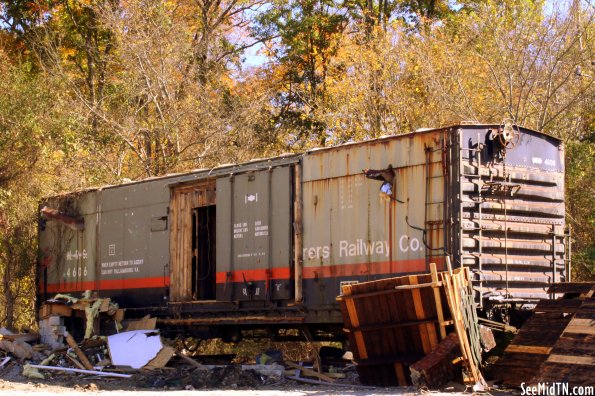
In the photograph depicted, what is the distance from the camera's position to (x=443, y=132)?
40.8 ft

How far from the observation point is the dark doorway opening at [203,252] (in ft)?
55.5

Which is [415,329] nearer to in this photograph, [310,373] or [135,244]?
[310,373]

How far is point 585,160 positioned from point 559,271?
9.56 meters

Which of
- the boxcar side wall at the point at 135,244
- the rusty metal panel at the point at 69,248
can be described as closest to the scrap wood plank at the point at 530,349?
the boxcar side wall at the point at 135,244

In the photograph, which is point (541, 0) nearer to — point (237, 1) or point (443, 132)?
point (237, 1)

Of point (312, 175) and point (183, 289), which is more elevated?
point (312, 175)

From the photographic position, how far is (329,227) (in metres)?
14.0

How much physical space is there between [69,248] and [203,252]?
15.8 ft

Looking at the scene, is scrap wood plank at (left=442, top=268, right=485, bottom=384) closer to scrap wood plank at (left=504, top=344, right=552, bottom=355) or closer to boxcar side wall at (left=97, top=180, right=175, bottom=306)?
scrap wood plank at (left=504, top=344, right=552, bottom=355)

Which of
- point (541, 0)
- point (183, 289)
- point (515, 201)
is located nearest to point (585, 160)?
point (541, 0)

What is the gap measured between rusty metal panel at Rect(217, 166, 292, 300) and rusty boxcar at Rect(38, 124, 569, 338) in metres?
0.02

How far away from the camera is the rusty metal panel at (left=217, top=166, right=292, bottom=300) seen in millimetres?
14781

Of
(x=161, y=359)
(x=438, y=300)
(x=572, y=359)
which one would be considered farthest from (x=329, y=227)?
(x=572, y=359)

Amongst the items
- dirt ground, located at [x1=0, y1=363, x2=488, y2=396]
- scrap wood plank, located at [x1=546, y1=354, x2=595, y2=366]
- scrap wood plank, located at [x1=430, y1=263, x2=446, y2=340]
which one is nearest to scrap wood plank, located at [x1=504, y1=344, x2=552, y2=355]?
scrap wood plank, located at [x1=546, y1=354, x2=595, y2=366]
